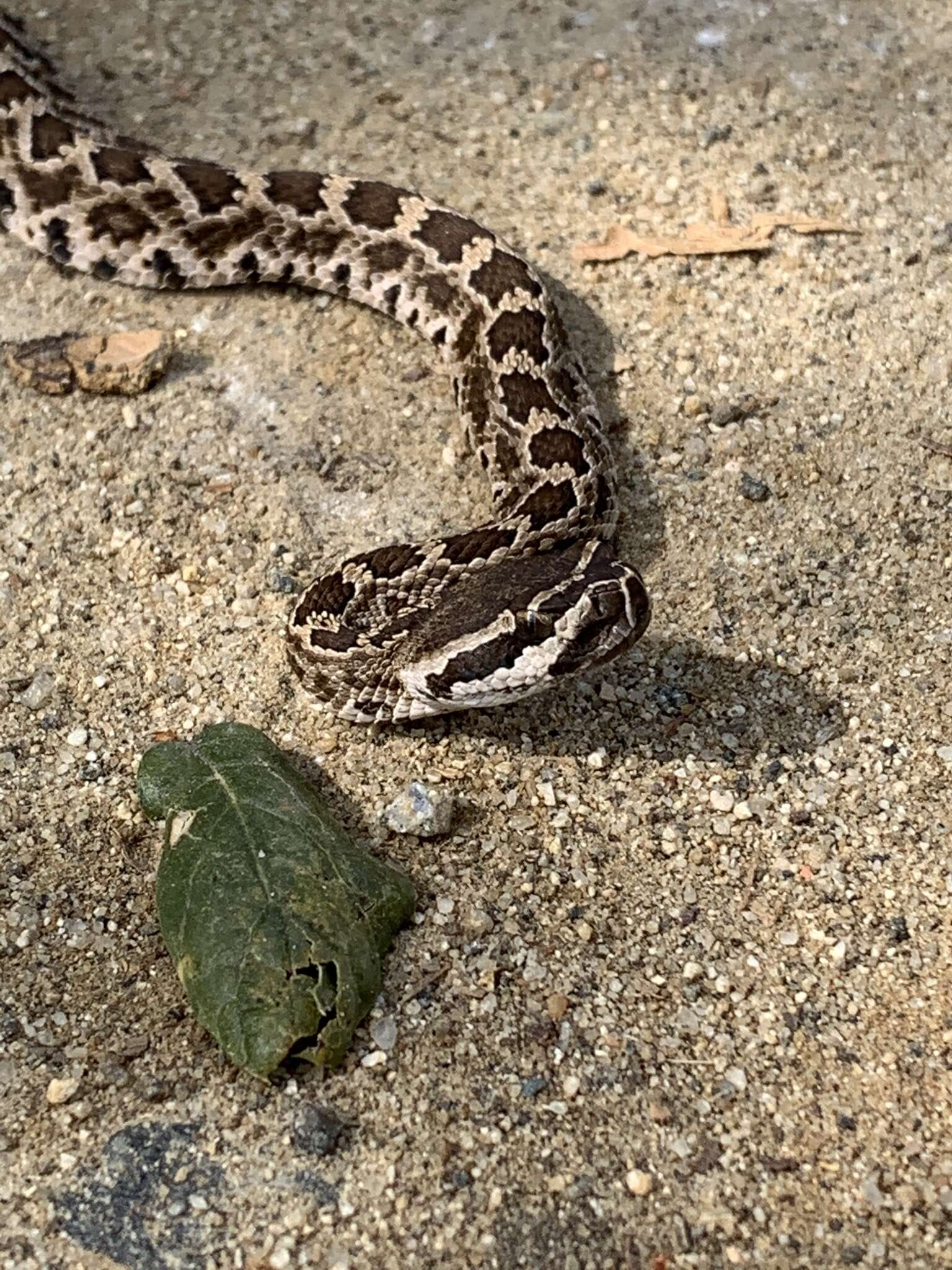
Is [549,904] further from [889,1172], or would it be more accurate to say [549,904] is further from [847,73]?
[847,73]

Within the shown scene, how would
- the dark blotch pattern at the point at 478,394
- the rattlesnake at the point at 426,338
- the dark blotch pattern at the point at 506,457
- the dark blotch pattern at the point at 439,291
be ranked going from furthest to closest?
1. the dark blotch pattern at the point at 439,291
2. the dark blotch pattern at the point at 478,394
3. the dark blotch pattern at the point at 506,457
4. the rattlesnake at the point at 426,338

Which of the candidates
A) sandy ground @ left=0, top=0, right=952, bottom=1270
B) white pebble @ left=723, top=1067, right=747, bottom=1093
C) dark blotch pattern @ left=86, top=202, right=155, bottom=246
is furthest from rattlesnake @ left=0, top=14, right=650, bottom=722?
white pebble @ left=723, top=1067, right=747, bottom=1093

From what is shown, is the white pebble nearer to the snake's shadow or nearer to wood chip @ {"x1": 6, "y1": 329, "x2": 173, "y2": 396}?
the snake's shadow

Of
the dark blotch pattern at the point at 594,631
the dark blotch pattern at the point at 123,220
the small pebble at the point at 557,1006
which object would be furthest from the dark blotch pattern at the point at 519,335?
the small pebble at the point at 557,1006

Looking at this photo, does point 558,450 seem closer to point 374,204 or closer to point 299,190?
point 374,204

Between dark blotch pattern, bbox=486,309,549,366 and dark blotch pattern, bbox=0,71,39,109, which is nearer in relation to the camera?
dark blotch pattern, bbox=486,309,549,366

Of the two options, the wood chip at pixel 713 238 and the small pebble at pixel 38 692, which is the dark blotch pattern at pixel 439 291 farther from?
the small pebble at pixel 38 692
